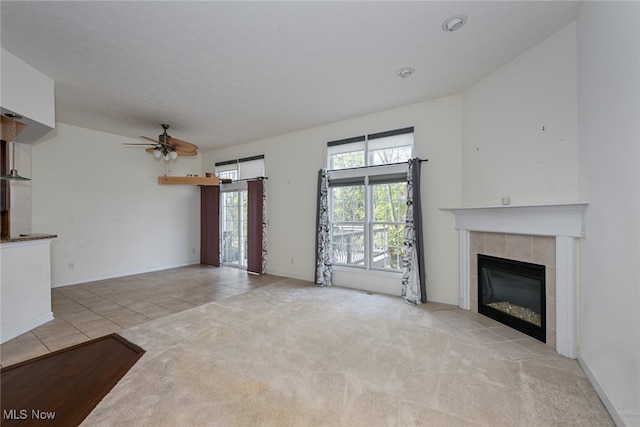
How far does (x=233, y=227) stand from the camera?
22.3 ft

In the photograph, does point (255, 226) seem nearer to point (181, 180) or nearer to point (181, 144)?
point (181, 180)

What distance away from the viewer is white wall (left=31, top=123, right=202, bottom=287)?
4844mm

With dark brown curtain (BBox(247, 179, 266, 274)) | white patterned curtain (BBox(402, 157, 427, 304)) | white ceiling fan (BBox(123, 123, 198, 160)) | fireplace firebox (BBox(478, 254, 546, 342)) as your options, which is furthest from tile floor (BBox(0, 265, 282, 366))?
fireplace firebox (BBox(478, 254, 546, 342))

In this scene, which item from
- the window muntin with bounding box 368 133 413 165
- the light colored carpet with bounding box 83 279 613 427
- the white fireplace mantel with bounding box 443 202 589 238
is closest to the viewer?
the light colored carpet with bounding box 83 279 613 427

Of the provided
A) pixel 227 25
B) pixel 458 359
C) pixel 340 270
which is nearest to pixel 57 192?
pixel 227 25

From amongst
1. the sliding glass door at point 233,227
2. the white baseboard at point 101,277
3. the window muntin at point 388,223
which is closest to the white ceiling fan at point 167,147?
the sliding glass door at point 233,227

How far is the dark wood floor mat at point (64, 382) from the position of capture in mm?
1779

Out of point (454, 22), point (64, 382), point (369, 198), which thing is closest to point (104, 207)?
point (64, 382)

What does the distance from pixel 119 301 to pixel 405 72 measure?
5.22 metres

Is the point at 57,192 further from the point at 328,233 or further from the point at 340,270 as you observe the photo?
the point at 340,270

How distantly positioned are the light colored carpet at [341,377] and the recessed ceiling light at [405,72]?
3.05 m

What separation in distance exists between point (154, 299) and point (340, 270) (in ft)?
10.2

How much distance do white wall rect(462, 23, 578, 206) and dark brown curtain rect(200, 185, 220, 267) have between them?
5703 millimetres

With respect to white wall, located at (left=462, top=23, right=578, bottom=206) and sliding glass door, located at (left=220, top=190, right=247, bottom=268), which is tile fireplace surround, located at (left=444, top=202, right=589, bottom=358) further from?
sliding glass door, located at (left=220, top=190, right=247, bottom=268)
